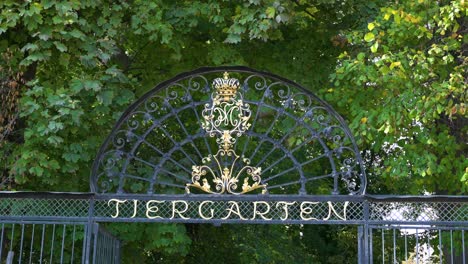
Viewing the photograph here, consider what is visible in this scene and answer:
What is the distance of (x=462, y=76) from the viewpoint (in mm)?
10352

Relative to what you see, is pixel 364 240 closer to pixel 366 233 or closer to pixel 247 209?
pixel 366 233

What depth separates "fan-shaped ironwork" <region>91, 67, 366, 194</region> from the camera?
920 centimetres

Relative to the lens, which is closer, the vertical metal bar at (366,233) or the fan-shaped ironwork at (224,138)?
the vertical metal bar at (366,233)

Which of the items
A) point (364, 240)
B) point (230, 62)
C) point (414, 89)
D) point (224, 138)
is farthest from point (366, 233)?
point (230, 62)

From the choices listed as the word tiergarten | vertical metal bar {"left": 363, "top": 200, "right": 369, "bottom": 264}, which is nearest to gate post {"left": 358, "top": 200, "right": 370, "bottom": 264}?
vertical metal bar {"left": 363, "top": 200, "right": 369, "bottom": 264}

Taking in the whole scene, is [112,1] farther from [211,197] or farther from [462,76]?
[462,76]

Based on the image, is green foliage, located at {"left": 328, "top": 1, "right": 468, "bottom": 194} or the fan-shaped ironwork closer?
the fan-shaped ironwork

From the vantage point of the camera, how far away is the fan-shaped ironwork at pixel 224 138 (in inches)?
362

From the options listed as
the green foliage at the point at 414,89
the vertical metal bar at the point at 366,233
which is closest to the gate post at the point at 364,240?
the vertical metal bar at the point at 366,233

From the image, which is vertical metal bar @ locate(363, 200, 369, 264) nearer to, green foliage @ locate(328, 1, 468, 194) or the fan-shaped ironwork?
the fan-shaped ironwork

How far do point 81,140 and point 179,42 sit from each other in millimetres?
2044

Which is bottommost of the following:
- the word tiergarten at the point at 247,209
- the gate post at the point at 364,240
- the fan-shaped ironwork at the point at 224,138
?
the gate post at the point at 364,240

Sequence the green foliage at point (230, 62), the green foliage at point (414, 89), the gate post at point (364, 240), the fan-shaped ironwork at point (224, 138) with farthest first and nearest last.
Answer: the green foliage at point (230, 62)
the green foliage at point (414, 89)
the fan-shaped ironwork at point (224, 138)
the gate post at point (364, 240)

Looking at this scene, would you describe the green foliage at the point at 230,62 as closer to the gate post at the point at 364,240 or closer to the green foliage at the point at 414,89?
the green foliage at the point at 414,89
